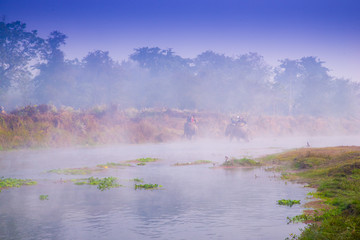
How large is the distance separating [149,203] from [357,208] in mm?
7553

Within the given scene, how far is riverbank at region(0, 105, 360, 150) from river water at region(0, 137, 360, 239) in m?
14.4

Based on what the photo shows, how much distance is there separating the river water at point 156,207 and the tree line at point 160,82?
58540 millimetres

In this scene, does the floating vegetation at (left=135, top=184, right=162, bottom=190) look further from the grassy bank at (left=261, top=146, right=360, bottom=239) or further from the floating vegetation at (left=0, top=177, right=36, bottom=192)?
the grassy bank at (left=261, top=146, right=360, bottom=239)

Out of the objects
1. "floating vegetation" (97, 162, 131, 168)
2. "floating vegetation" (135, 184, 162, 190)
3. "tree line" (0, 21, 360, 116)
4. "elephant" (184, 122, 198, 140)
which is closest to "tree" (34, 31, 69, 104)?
"tree line" (0, 21, 360, 116)

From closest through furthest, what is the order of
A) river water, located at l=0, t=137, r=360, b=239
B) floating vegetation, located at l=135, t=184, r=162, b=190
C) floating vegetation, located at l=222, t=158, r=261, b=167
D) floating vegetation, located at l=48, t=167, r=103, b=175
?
1. river water, located at l=0, t=137, r=360, b=239
2. floating vegetation, located at l=135, t=184, r=162, b=190
3. floating vegetation, located at l=48, t=167, r=103, b=175
4. floating vegetation, located at l=222, t=158, r=261, b=167

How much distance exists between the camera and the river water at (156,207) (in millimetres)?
11258

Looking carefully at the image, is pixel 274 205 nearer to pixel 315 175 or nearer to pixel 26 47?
pixel 315 175

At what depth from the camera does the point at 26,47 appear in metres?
80.9

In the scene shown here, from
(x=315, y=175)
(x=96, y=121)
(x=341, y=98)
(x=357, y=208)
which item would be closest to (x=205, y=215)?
(x=357, y=208)

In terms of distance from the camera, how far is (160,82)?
317 feet

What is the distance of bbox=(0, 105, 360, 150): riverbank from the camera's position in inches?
1494

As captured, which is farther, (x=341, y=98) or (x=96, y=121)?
(x=341, y=98)

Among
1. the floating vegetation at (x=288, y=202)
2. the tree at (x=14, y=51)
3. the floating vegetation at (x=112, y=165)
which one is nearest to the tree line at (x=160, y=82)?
the tree at (x=14, y=51)

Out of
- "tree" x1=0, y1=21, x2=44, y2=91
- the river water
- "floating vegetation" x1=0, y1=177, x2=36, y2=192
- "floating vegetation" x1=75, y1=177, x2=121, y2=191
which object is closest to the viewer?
the river water
